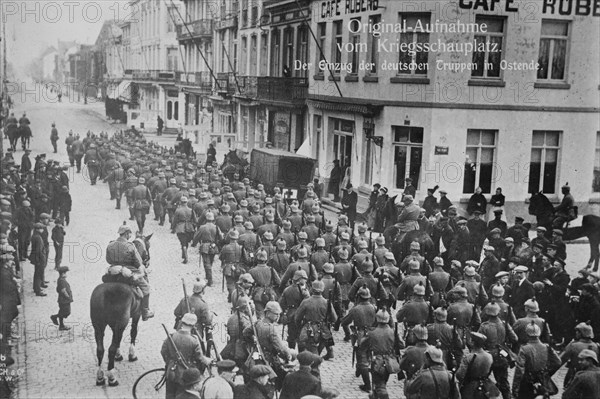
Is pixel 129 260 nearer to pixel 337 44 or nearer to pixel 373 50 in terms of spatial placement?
pixel 373 50

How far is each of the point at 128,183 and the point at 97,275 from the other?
525cm

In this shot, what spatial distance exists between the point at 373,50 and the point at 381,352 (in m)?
16.8

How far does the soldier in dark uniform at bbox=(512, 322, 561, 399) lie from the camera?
9.27m

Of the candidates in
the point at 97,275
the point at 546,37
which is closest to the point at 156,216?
the point at 97,275

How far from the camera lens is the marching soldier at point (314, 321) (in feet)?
35.1

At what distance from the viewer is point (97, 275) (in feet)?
51.5

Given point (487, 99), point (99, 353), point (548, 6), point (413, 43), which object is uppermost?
point (548, 6)

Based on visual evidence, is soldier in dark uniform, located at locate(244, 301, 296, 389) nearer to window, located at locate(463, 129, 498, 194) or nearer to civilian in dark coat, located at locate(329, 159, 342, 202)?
window, located at locate(463, 129, 498, 194)

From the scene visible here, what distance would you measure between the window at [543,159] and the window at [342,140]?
6.99 metres

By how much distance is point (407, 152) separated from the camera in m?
23.4

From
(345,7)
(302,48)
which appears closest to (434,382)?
(345,7)

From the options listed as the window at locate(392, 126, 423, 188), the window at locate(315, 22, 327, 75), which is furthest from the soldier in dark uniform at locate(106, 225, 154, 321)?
the window at locate(315, 22, 327, 75)

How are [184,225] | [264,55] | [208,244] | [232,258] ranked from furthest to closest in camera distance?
[264,55] < [184,225] < [208,244] < [232,258]

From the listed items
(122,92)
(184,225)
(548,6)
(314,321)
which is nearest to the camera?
(314,321)
